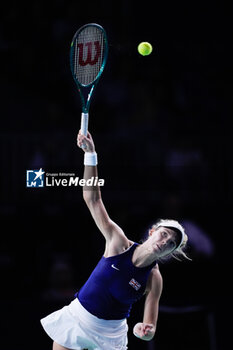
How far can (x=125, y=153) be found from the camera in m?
7.14

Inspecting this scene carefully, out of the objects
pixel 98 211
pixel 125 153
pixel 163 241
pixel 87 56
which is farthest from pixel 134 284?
pixel 125 153

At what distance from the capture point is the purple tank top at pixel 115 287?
3.91 m

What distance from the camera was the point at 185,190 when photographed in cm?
708

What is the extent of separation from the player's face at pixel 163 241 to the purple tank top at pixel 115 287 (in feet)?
0.54

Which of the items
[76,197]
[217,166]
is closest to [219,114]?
[217,166]

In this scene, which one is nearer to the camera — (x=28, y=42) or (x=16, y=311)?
(x=16, y=311)

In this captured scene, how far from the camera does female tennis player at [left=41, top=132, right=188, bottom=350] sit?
12.8ft

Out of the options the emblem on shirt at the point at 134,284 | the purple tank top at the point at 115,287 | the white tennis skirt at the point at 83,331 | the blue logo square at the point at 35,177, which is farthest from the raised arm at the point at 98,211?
the blue logo square at the point at 35,177

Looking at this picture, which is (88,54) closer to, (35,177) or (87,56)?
(87,56)

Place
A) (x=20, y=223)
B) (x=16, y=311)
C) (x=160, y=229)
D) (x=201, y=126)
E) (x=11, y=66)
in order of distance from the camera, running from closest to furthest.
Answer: (x=160, y=229) < (x=16, y=311) < (x=20, y=223) < (x=201, y=126) < (x=11, y=66)

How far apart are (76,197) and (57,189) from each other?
0.22 m

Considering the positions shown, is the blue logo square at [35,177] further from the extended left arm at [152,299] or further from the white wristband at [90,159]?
the extended left arm at [152,299]

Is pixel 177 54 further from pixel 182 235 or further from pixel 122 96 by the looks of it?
pixel 182 235

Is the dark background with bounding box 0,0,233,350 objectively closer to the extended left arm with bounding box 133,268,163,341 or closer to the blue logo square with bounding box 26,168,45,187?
the blue logo square with bounding box 26,168,45,187
